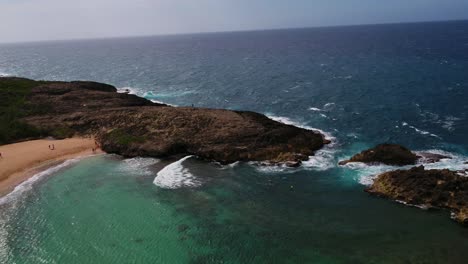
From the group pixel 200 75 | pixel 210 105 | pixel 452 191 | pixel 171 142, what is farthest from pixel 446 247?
pixel 200 75

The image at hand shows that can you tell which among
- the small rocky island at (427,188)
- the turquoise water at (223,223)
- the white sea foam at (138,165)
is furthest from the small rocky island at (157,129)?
the small rocky island at (427,188)

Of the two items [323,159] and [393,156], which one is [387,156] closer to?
[393,156]

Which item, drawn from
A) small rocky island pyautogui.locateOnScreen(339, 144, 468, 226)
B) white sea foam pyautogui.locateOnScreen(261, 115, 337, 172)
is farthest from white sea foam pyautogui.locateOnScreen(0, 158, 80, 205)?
small rocky island pyautogui.locateOnScreen(339, 144, 468, 226)

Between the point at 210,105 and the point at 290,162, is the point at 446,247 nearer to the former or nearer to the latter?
the point at 290,162

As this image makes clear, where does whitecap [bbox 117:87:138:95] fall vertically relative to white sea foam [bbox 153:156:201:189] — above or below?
above

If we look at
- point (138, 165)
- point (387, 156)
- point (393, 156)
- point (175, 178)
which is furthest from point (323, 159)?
point (138, 165)

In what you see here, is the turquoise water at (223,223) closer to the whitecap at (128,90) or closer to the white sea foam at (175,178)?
the white sea foam at (175,178)

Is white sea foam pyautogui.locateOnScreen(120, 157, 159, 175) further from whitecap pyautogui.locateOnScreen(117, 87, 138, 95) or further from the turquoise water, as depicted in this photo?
whitecap pyautogui.locateOnScreen(117, 87, 138, 95)
